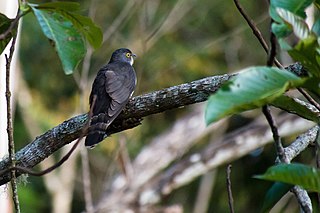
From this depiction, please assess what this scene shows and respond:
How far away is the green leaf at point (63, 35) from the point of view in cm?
241

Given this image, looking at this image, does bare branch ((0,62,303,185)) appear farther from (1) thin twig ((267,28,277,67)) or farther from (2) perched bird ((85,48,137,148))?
(1) thin twig ((267,28,277,67))

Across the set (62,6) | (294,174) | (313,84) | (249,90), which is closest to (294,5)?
(313,84)

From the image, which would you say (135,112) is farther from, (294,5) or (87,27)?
(294,5)

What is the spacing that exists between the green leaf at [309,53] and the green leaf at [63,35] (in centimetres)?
75

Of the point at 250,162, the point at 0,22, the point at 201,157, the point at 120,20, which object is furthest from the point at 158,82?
the point at 0,22

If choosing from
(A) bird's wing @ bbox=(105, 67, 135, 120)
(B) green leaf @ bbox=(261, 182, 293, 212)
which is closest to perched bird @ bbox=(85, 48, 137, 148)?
(A) bird's wing @ bbox=(105, 67, 135, 120)

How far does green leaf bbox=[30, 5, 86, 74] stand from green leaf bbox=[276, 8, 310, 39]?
29.5 inches

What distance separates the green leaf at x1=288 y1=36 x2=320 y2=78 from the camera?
194cm

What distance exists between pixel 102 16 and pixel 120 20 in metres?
1.25

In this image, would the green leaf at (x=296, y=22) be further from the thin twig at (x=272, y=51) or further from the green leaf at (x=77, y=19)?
the green leaf at (x=77, y=19)

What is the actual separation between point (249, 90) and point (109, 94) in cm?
295

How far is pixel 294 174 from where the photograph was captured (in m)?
1.88

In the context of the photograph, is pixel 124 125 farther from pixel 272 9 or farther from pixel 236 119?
pixel 236 119

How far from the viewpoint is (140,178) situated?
8766 mm
